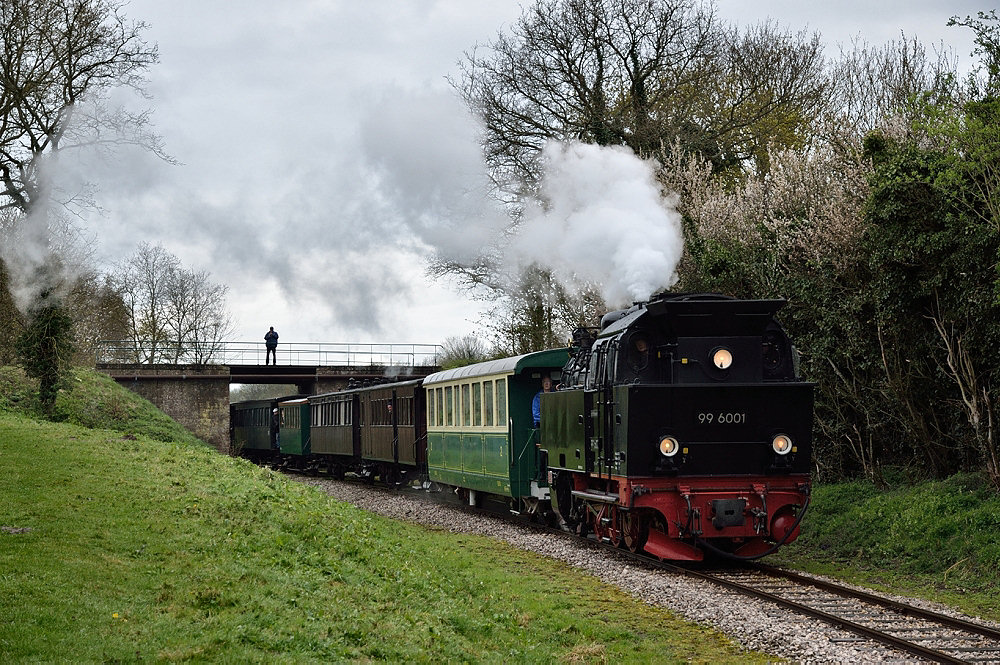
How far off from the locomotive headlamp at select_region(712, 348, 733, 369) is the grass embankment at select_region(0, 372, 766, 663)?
2912 millimetres

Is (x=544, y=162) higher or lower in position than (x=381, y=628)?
higher

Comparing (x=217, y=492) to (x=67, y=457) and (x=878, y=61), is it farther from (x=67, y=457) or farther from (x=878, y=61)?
(x=878, y=61)

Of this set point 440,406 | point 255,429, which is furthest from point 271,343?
point 440,406

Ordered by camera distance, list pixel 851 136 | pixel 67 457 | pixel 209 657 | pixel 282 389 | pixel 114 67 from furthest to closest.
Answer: pixel 282 389 → pixel 114 67 → pixel 851 136 → pixel 67 457 → pixel 209 657

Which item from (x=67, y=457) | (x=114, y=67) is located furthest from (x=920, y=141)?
(x=114, y=67)

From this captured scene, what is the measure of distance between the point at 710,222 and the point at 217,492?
504 inches

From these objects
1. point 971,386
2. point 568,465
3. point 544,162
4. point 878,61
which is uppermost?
point 878,61

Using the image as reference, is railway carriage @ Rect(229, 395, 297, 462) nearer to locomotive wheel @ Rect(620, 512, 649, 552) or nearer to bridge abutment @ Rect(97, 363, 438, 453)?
bridge abutment @ Rect(97, 363, 438, 453)

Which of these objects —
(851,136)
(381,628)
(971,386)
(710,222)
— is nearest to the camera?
(381,628)

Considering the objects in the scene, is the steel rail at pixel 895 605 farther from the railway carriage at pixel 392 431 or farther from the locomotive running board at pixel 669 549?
the railway carriage at pixel 392 431

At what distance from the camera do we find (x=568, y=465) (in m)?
14.7

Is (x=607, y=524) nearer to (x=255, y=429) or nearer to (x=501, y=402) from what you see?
(x=501, y=402)

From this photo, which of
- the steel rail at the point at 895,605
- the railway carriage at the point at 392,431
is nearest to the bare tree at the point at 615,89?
the railway carriage at the point at 392,431

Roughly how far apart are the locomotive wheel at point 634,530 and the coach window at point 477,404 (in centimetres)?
663
